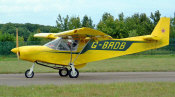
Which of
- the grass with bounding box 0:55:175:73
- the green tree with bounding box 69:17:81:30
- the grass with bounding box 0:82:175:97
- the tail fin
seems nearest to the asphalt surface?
the grass with bounding box 0:82:175:97

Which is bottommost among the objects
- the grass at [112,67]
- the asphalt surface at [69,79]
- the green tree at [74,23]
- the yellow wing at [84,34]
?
the grass at [112,67]

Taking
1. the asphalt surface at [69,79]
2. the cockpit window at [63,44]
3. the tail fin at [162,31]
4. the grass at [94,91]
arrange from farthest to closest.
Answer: the tail fin at [162,31] < the cockpit window at [63,44] < the asphalt surface at [69,79] < the grass at [94,91]

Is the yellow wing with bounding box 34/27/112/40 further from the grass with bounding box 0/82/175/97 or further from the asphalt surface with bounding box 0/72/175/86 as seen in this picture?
the grass with bounding box 0/82/175/97

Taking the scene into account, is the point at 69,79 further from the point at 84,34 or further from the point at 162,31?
the point at 162,31

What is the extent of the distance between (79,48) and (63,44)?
0.95 m

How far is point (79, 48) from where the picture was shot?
52.0 ft

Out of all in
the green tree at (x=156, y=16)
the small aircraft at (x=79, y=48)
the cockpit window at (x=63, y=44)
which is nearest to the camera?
the small aircraft at (x=79, y=48)

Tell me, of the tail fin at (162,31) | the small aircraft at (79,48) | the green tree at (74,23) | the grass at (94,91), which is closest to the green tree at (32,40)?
the green tree at (74,23)

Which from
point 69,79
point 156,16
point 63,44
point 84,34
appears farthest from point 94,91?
point 156,16

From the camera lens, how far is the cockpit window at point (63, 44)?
15484mm

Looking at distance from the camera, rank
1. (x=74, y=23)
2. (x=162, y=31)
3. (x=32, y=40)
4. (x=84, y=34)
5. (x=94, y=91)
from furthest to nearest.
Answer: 1. (x=74, y=23)
2. (x=32, y=40)
3. (x=162, y=31)
4. (x=84, y=34)
5. (x=94, y=91)

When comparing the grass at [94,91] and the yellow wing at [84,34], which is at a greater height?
the yellow wing at [84,34]

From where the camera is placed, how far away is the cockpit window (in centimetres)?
1548

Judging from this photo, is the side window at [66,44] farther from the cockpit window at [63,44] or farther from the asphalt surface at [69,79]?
the asphalt surface at [69,79]
